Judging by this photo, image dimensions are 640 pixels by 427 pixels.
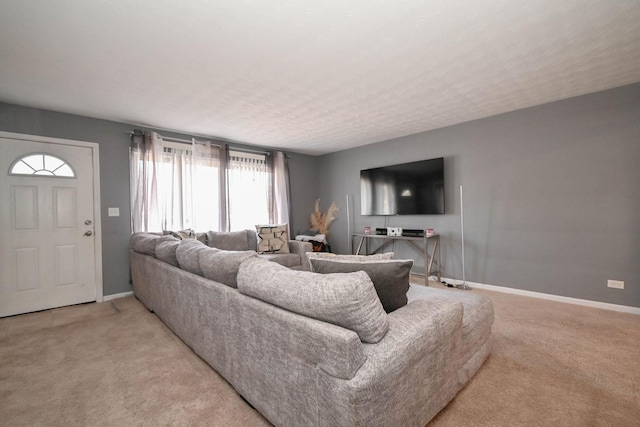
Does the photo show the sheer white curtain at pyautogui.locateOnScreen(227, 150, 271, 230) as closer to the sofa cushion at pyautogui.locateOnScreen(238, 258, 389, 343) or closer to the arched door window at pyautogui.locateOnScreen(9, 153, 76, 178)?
the arched door window at pyautogui.locateOnScreen(9, 153, 76, 178)

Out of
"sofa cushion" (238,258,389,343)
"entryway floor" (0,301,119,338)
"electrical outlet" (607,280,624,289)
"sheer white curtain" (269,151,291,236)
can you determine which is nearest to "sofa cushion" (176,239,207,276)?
"sofa cushion" (238,258,389,343)

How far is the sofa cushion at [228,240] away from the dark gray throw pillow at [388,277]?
3.06 m

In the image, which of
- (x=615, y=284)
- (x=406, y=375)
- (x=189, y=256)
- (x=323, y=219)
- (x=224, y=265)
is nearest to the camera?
(x=406, y=375)

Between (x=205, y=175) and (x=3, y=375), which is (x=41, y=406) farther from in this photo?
(x=205, y=175)

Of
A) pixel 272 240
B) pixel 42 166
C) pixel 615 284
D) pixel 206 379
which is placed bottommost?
pixel 206 379

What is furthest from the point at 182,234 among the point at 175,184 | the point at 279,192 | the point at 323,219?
the point at 323,219

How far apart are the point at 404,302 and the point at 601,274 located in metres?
3.06

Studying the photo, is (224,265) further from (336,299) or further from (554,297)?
(554,297)

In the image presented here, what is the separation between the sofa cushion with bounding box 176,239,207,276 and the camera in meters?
2.08

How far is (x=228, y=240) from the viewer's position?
4.23 meters

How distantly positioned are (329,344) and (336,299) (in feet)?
0.54

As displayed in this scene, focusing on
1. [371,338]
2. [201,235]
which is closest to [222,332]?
[371,338]

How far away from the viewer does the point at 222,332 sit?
1.71 m

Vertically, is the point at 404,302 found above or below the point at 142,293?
above
